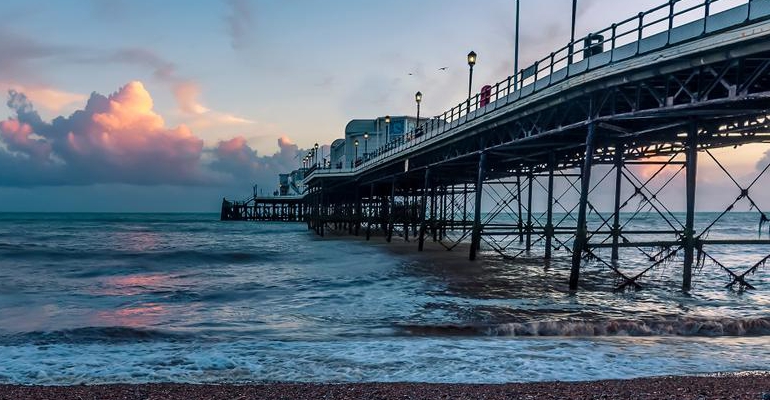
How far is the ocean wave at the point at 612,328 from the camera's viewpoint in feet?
36.5

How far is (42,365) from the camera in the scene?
873 cm

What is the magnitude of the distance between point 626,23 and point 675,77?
215cm

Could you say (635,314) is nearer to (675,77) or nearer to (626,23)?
(675,77)

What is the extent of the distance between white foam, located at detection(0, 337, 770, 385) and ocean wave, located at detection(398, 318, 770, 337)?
27.2 inches

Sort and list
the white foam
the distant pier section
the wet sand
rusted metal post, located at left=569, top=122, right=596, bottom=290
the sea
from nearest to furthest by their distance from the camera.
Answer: the wet sand → the white foam → the sea → rusted metal post, located at left=569, top=122, right=596, bottom=290 → the distant pier section

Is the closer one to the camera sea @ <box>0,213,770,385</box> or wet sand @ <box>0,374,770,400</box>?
wet sand @ <box>0,374,770,400</box>

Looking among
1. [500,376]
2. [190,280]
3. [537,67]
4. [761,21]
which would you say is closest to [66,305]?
[190,280]

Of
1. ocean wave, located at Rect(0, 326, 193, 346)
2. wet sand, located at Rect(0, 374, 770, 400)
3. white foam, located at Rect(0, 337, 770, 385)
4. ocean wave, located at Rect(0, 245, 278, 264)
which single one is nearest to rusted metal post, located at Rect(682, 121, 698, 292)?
white foam, located at Rect(0, 337, 770, 385)

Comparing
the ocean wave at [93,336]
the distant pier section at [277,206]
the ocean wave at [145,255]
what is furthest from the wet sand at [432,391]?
the distant pier section at [277,206]

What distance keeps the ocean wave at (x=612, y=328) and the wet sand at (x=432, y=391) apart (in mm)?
3809

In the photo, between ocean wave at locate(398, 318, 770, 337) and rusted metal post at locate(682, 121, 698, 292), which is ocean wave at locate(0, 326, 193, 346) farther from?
rusted metal post at locate(682, 121, 698, 292)

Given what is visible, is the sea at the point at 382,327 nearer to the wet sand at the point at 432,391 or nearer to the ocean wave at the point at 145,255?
the wet sand at the point at 432,391

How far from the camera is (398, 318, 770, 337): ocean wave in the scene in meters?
11.1

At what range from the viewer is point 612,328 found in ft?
37.2
